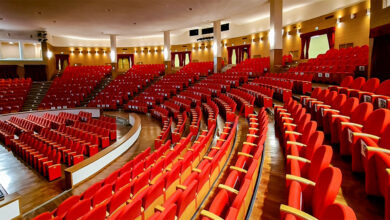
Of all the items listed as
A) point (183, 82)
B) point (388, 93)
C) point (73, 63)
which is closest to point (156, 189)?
point (388, 93)

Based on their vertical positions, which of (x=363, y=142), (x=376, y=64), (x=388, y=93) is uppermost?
(x=376, y=64)

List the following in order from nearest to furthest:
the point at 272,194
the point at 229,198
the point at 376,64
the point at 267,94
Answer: the point at 229,198
the point at 272,194
the point at 376,64
the point at 267,94

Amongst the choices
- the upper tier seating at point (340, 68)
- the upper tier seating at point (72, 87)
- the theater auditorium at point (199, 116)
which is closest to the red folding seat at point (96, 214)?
the theater auditorium at point (199, 116)

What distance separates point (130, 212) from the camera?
1.03 m

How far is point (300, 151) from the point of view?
44.8 inches

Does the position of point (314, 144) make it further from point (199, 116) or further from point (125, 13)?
point (125, 13)

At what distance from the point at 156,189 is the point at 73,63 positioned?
31.7 feet

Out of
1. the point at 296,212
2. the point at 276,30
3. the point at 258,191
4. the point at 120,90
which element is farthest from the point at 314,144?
the point at 120,90

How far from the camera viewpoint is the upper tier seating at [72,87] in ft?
19.7

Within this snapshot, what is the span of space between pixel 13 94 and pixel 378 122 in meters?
7.44

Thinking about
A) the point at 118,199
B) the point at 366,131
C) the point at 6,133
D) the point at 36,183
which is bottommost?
the point at 36,183

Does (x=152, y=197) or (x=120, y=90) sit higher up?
(x=120, y=90)

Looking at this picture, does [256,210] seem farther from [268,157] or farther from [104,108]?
[104,108]

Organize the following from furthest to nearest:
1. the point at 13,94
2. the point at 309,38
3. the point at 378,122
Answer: the point at 13,94 < the point at 309,38 < the point at 378,122
